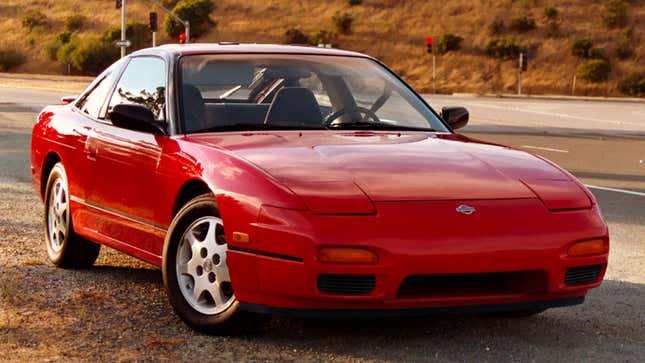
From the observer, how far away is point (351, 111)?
6.74 meters

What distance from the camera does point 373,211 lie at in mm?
5121

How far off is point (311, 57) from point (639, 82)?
250ft

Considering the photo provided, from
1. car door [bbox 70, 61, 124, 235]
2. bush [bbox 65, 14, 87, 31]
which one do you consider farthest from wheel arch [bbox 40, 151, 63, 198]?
bush [bbox 65, 14, 87, 31]

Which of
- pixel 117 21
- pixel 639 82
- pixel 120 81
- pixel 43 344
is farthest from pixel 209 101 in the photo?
pixel 117 21

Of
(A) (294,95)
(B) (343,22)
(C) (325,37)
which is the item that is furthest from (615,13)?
(A) (294,95)

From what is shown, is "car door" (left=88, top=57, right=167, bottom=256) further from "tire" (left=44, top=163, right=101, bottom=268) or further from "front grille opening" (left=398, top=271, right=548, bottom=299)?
"front grille opening" (left=398, top=271, right=548, bottom=299)

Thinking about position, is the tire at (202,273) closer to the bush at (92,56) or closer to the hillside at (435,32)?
the hillside at (435,32)

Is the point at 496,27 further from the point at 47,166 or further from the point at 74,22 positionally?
the point at 47,166

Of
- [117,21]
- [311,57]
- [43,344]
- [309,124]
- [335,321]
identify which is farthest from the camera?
[117,21]

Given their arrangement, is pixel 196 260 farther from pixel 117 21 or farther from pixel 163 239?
pixel 117 21

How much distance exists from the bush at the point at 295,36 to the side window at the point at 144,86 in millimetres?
91908

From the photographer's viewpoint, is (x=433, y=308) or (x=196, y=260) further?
(x=196, y=260)

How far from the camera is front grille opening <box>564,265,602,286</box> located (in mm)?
5426

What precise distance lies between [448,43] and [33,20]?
136ft
